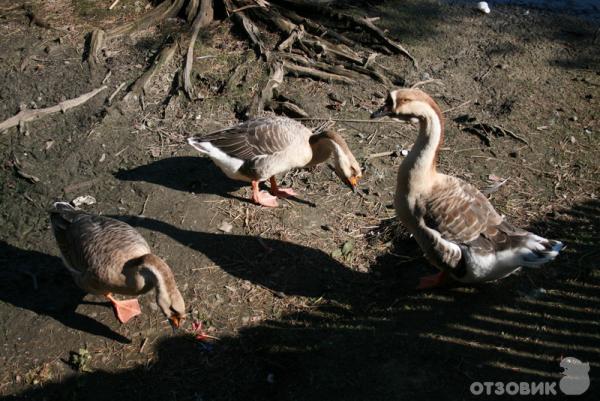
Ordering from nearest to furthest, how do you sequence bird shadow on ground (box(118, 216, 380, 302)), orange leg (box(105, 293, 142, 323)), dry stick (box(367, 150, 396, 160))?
orange leg (box(105, 293, 142, 323))
bird shadow on ground (box(118, 216, 380, 302))
dry stick (box(367, 150, 396, 160))

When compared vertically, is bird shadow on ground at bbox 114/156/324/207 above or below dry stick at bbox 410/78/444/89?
below

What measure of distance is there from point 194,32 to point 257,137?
2.83m

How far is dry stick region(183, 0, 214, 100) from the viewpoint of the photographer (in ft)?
22.9

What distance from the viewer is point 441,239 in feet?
14.6

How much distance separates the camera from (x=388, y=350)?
4199 mm

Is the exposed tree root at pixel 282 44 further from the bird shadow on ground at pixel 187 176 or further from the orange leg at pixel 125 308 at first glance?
the orange leg at pixel 125 308

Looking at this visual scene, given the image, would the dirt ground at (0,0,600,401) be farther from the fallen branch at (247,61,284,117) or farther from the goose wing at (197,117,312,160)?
the goose wing at (197,117,312,160)

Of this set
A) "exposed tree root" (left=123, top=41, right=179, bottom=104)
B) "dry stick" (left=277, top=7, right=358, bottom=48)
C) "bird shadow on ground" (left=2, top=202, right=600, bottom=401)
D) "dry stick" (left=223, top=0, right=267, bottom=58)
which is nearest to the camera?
"bird shadow on ground" (left=2, top=202, right=600, bottom=401)

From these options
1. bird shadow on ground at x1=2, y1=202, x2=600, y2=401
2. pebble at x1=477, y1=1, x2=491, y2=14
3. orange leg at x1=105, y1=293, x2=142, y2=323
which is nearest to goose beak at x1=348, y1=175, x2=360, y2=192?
bird shadow on ground at x1=2, y1=202, x2=600, y2=401

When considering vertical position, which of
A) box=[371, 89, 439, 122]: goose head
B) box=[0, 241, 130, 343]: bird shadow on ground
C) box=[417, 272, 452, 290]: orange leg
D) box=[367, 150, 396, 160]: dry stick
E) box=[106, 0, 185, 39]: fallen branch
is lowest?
box=[0, 241, 130, 343]: bird shadow on ground

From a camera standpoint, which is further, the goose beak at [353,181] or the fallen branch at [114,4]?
the fallen branch at [114,4]

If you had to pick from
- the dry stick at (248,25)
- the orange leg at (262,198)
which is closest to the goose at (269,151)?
the orange leg at (262,198)

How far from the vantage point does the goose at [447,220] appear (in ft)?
14.0

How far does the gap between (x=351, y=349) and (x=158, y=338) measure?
1.57m
